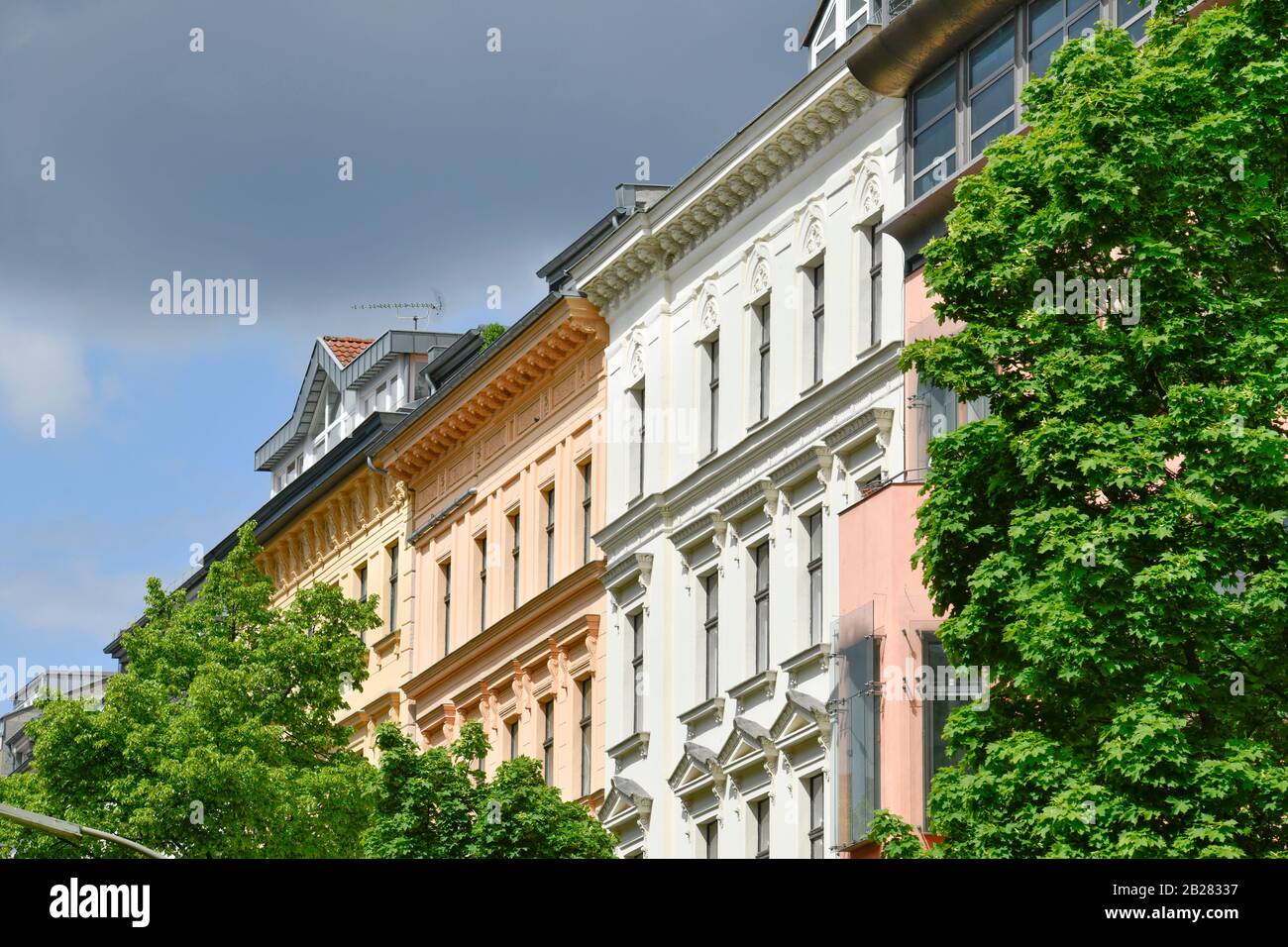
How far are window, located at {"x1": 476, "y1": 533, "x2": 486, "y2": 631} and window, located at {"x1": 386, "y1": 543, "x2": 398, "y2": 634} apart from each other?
4148mm

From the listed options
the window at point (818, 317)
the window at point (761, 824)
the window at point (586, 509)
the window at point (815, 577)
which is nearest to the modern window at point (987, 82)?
the window at point (818, 317)

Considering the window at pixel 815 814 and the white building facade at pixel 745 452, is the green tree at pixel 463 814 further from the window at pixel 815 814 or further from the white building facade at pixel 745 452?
the white building facade at pixel 745 452

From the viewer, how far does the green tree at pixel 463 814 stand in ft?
118

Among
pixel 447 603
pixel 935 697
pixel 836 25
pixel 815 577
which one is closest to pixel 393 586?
pixel 447 603

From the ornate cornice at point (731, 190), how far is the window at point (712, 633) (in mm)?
5938

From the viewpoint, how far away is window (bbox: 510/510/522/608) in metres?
51.1

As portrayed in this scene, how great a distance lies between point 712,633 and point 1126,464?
20.2 m

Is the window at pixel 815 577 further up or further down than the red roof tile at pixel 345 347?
further down

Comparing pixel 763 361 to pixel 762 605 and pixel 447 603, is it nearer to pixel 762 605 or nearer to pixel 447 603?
pixel 762 605

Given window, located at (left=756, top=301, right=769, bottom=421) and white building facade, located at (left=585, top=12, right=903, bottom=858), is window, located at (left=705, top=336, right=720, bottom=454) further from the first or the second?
window, located at (left=756, top=301, right=769, bottom=421)

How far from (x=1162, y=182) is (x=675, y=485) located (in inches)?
808

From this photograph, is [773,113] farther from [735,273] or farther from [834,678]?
[834,678]

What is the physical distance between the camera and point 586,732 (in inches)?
1857

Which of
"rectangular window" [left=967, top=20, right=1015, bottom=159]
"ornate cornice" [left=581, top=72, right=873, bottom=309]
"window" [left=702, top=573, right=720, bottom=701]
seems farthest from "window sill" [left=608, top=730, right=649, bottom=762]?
"rectangular window" [left=967, top=20, right=1015, bottom=159]
